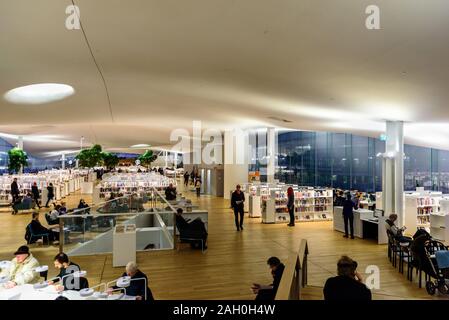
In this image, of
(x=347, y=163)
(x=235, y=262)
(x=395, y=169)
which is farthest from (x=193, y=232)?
(x=347, y=163)

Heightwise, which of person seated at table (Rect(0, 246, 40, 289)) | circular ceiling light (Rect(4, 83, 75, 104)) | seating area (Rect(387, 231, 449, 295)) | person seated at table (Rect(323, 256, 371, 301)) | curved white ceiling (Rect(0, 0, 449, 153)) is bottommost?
seating area (Rect(387, 231, 449, 295))

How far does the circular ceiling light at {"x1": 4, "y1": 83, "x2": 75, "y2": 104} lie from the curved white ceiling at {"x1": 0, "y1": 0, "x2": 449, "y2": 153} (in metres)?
0.45

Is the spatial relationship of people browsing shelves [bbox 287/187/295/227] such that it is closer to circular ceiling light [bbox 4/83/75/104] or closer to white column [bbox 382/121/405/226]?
white column [bbox 382/121/405/226]

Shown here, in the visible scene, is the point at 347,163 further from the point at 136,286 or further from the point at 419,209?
the point at 136,286

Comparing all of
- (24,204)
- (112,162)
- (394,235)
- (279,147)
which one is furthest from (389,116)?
(112,162)

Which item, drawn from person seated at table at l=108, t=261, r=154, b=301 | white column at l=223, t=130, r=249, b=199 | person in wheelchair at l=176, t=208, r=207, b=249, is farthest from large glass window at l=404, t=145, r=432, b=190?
person seated at table at l=108, t=261, r=154, b=301

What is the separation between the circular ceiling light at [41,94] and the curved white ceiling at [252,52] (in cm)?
45

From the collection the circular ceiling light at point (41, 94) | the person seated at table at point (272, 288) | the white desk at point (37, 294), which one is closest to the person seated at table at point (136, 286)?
the white desk at point (37, 294)

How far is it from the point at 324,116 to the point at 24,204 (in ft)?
40.2

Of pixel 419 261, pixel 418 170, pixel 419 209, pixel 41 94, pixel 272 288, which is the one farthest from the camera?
pixel 418 170

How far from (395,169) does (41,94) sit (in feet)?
35.3

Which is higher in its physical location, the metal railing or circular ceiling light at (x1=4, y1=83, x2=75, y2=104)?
circular ceiling light at (x1=4, y1=83, x2=75, y2=104)

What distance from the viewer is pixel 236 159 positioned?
60.1 feet

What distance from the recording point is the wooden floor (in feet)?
17.7
